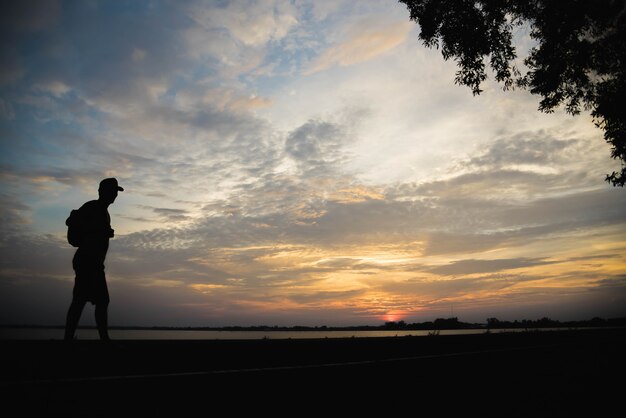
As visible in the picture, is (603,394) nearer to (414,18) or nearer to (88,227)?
(88,227)

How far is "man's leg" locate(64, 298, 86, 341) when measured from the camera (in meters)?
4.82

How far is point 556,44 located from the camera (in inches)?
470

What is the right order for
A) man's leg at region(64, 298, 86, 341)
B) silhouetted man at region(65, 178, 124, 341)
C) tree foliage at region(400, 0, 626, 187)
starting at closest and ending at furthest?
man's leg at region(64, 298, 86, 341) → silhouetted man at region(65, 178, 124, 341) → tree foliage at region(400, 0, 626, 187)

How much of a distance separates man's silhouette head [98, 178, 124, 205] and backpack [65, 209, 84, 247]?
0.42 meters

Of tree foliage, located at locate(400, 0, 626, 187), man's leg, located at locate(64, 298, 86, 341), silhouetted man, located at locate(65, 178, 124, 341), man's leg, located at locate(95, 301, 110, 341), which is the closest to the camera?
man's leg, located at locate(64, 298, 86, 341)

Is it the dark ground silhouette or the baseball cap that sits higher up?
the baseball cap

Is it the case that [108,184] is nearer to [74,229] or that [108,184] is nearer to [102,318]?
[74,229]

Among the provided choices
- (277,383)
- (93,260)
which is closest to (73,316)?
(93,260)

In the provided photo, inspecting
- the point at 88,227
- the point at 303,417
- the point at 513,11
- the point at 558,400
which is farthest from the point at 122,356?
the point at 513,11

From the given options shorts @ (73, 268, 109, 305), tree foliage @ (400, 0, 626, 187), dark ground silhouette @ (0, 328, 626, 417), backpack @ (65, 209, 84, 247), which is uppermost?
tree foliage @ (400, 0, 626, 187)

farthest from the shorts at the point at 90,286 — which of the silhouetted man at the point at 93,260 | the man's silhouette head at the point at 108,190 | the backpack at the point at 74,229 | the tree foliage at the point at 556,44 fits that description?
the tree foliage at the point at 556,44

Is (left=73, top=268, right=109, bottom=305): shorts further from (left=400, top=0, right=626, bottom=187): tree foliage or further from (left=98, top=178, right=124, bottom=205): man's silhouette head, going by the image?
(left=400, top=0, right=626, bottom=187): tree foliage

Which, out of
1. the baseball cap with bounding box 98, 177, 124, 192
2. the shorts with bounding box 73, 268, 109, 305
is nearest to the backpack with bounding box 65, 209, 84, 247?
the shorts with bounding box 73, 268, 109, 305

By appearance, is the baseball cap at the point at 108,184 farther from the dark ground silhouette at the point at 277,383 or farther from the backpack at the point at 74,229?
the dark ground silhouette at the point at 277,383
